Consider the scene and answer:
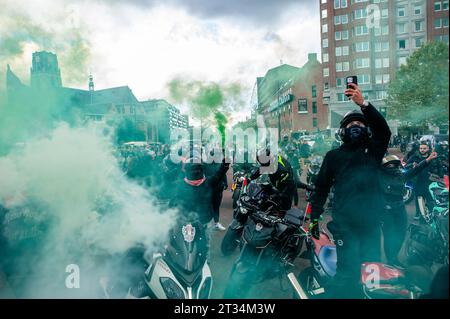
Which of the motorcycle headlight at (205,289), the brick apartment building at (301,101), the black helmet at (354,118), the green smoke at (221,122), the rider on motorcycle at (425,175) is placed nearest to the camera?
the motorcycle headlight at (205,289)

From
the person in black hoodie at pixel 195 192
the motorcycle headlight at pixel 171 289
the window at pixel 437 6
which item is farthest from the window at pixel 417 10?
the motorcycle headlight at pixel 171 289

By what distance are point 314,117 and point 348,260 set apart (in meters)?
53.8

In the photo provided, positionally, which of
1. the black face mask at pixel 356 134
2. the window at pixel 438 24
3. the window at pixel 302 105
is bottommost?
the black face mask at pixel 356 134

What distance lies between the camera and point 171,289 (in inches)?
101

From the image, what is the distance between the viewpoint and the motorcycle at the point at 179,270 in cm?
258

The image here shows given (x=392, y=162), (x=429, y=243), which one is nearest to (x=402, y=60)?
(x=392, y=162)

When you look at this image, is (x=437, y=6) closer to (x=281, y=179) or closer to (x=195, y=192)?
(x=281, y=179)

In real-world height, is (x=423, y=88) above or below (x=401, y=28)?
below

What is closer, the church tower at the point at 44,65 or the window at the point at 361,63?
the window at the point at 361,63

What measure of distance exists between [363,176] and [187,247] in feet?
5.59

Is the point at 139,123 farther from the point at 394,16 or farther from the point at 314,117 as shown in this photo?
the point at 314,117

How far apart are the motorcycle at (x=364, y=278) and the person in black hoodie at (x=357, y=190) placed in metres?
0.15

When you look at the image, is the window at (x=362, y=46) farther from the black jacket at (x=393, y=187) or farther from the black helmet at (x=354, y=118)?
the black helmet at (x=354, y=118)
